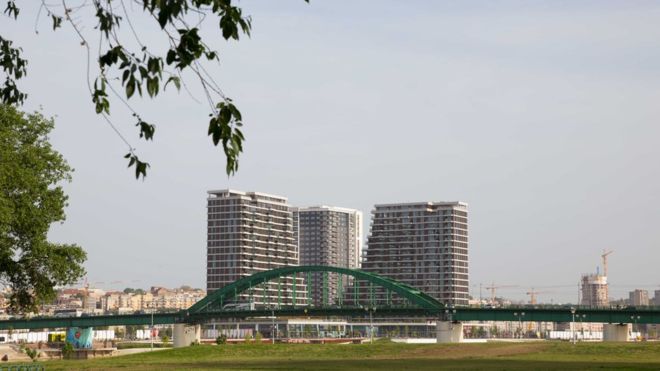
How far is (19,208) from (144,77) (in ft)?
170

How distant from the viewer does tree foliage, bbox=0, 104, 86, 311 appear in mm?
65000

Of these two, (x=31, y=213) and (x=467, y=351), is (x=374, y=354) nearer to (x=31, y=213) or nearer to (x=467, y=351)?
(x=467, y=351)

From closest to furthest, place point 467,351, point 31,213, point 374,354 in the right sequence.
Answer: point 31,213
point 467,351
point 374,354

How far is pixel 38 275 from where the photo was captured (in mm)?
67875

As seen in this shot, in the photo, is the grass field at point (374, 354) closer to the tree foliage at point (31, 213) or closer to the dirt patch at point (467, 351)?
the dirt patch at point (467, 351)

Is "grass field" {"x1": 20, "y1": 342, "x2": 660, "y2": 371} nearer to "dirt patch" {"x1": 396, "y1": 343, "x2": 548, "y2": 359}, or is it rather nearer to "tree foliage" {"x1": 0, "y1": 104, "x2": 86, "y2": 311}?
"dirt patch" {"x1": 396, "y1": 343, "x2": 548, "y2": 359}

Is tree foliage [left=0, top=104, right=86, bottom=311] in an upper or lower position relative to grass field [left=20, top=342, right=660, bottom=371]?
upper

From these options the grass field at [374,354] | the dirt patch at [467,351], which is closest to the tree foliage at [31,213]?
the grass field at [374,354]

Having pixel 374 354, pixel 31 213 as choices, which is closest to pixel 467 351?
pixel 374 354

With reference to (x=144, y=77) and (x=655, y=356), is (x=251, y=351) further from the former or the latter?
(x=144, y=77)

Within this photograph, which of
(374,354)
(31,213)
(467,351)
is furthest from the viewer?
(374,354)

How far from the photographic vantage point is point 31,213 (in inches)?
2579

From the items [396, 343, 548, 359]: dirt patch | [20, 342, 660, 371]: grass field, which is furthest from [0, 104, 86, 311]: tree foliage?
[396, 343, 548, 359]: dirt patch

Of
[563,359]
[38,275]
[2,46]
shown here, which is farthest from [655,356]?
[2,46]
